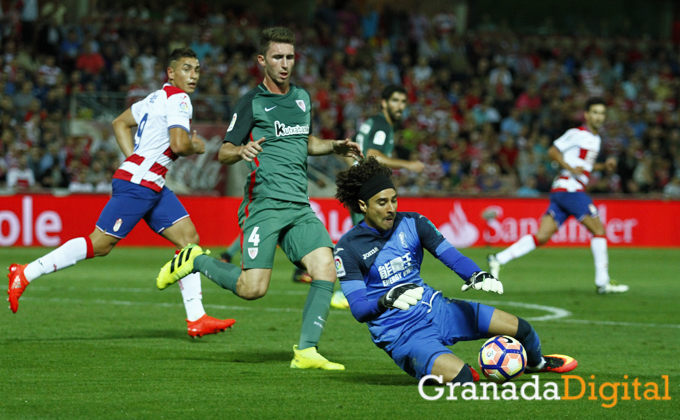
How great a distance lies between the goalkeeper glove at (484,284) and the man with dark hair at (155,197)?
282 cm

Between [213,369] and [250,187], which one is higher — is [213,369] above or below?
below

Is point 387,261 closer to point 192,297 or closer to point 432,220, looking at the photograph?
point 192,297

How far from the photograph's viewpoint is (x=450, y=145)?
23.9m

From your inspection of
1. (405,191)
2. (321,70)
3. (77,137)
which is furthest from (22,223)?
(321,70)

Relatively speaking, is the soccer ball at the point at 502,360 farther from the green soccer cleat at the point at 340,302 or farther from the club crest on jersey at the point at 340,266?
the green soccer cleat at the point at 340,302

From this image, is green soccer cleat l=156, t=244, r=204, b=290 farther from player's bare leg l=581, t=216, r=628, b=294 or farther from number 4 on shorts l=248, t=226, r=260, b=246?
player's bare leg l=581, t=216, r=628, b=294

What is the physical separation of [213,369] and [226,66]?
59.9 ft

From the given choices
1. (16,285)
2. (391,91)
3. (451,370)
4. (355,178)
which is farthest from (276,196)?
(391,91)

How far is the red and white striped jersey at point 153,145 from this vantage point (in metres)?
7.80

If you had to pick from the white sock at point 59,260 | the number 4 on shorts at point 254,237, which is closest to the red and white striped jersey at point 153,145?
the white sock at point 59,260

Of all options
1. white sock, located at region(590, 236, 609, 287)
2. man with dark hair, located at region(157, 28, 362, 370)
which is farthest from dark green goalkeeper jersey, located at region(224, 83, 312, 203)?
white sock, located at region(590, 236, 609, 287)

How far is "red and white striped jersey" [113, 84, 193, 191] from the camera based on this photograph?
7.80m

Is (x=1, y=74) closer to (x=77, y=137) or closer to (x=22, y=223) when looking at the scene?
(x=77, y=137)

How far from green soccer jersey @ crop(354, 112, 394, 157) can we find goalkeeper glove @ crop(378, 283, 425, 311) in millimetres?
5177
